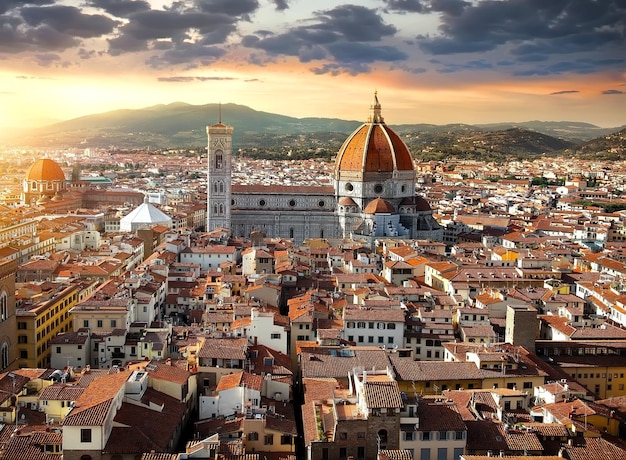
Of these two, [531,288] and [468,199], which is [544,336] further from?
[468,199]

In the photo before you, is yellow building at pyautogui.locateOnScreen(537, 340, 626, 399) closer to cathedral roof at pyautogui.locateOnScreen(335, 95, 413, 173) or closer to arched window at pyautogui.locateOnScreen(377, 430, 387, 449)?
arched window at pyautogui.locateOnScreen(377, 430, 387, 449)

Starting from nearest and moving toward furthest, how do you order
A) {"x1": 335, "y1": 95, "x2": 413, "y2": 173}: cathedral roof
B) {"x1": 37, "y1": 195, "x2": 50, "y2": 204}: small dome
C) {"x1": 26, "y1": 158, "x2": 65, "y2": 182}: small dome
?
{"x1": 335, "y1": 95, "x2": 413, "y2": 173}: cathedral roof < {"x1": 37, "y1": 195, "x2": 50, "y2": 204}: small dome < {"x1": 26, "y1": 158, "x2": 65, "y2": 182}: small dome

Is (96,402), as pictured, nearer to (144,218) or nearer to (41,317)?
(41,317)

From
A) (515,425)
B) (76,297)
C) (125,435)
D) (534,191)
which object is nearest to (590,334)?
(515,425)

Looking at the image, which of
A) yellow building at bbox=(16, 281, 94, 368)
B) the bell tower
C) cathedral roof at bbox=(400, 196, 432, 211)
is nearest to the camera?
yellow building at bbox=(16, 281, 94, 368)

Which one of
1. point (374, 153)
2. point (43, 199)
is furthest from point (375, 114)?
point (43, 199)

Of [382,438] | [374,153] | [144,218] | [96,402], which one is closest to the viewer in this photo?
[382,438]

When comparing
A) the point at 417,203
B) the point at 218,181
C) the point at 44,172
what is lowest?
the point at 44,172

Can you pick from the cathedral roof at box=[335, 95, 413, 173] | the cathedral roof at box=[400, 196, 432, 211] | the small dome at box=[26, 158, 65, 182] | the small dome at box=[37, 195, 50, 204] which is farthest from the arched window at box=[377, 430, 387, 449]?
the small dome at box=[26, 158, 65, 182]

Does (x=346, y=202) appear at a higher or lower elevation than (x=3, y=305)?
lower
